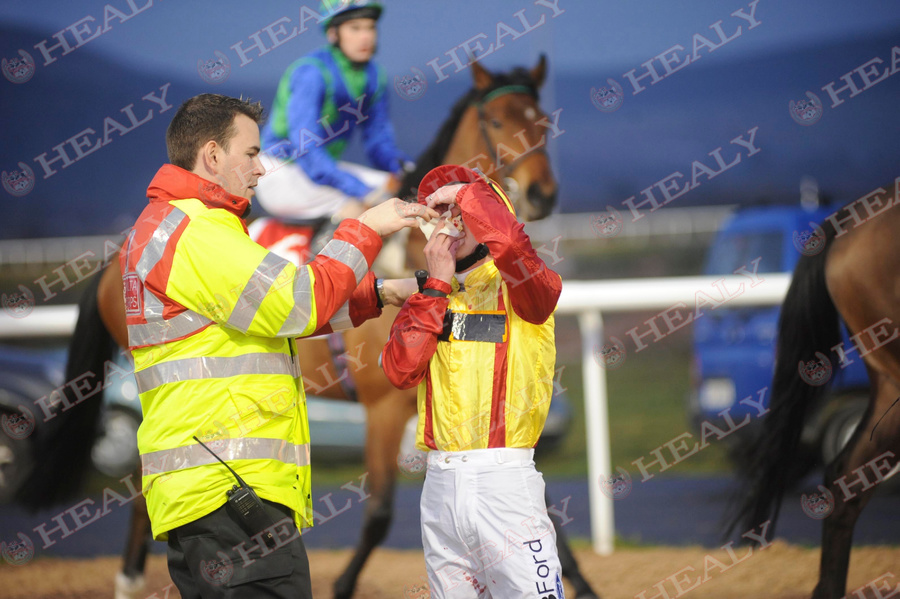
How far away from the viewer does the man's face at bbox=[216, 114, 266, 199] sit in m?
1.75

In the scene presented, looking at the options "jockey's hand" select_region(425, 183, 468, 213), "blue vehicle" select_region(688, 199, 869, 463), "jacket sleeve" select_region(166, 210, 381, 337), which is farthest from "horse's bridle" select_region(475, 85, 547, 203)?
"jacket sleeve" select_region(166, 210, 381, 337)

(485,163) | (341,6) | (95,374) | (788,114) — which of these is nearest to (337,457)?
(95,374)

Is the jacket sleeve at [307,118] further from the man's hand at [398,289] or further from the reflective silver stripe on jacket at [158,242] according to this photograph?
the reflective silver stripe on jacket at [158,242]

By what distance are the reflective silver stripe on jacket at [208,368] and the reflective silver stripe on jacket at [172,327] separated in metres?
0.05

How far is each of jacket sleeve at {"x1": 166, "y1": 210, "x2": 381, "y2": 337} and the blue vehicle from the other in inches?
115

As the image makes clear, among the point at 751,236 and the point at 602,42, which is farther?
the point at 751,236

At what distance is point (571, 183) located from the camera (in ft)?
12.5

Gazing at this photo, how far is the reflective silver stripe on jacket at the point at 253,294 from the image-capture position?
1594 mm

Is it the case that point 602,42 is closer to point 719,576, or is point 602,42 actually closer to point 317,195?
point 317,195

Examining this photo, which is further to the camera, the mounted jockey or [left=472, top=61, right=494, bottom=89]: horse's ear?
the mounted jockey

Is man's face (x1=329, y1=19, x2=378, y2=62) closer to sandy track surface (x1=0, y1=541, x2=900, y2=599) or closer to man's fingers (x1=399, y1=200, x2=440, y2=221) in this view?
man's fingers (x1=399, y1=200, x2=440, y2=221)

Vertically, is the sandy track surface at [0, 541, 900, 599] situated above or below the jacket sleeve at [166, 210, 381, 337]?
below

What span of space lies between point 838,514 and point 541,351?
159 cm

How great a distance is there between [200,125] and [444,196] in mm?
579
